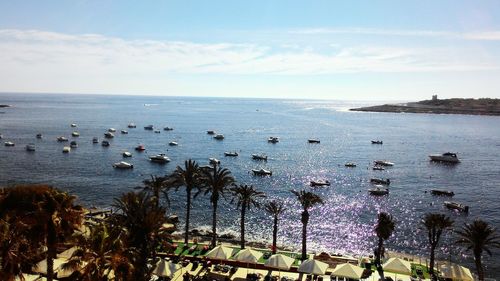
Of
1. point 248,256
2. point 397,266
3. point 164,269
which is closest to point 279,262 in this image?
point 248,256

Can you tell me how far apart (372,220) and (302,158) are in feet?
231

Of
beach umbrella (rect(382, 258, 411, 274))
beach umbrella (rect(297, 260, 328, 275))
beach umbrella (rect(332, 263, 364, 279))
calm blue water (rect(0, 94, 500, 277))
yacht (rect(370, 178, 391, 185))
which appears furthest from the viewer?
yacht (rect(370, 178, 391, 185))

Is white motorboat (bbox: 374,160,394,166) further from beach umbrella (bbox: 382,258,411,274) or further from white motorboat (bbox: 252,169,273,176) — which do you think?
beach umbrella (bbox: 382,258,411,274)

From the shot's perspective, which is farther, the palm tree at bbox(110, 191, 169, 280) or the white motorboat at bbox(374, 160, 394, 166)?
the white motorboat at bbox(374, 160, 394, 166)

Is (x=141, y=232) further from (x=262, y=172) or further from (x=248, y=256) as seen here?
(x=262, y=172)

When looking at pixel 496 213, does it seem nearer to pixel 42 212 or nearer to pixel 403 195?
pixel 403 195

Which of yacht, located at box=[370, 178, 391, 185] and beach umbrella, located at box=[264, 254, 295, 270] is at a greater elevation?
beach umbrella, located at box=[264, 254, 295, 270]

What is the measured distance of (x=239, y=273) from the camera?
135 ft

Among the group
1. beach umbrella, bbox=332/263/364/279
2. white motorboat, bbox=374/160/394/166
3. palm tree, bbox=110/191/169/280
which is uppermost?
palm tree, bbox=110/191/169/280

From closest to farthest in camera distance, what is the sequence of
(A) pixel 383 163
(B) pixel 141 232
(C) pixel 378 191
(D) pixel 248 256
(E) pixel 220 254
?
(B) pixel 141 232 < (D) pixel 248 256 < (E) pixel 220 254 < (C) pixel 378 191 < (A) pixel 383 163

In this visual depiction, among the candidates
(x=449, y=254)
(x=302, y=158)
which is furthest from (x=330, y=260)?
(x=302, y=158)

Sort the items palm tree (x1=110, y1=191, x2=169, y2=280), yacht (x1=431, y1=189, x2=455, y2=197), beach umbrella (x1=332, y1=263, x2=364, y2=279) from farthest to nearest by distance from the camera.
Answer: yacht (x1=431, y1=189, x2=455, y2=197) < beach umbrella (x1=332, y1=263, x2=364, y2=279) < palm tree (x1=110, y1=191, x2=169, y2=280)

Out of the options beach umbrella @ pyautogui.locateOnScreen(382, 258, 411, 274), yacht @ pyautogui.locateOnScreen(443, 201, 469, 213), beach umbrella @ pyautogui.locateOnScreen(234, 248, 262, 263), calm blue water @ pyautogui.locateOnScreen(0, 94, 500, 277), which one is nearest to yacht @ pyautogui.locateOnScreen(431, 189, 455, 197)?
calm blue water @ pyautogui.locateOnScreen(0, 94, 500, 277)

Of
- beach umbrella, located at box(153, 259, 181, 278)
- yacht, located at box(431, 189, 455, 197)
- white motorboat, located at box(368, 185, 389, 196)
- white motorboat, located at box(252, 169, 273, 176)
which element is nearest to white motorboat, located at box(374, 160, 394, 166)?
yacht, located at box(431, 189, 455, 197)
